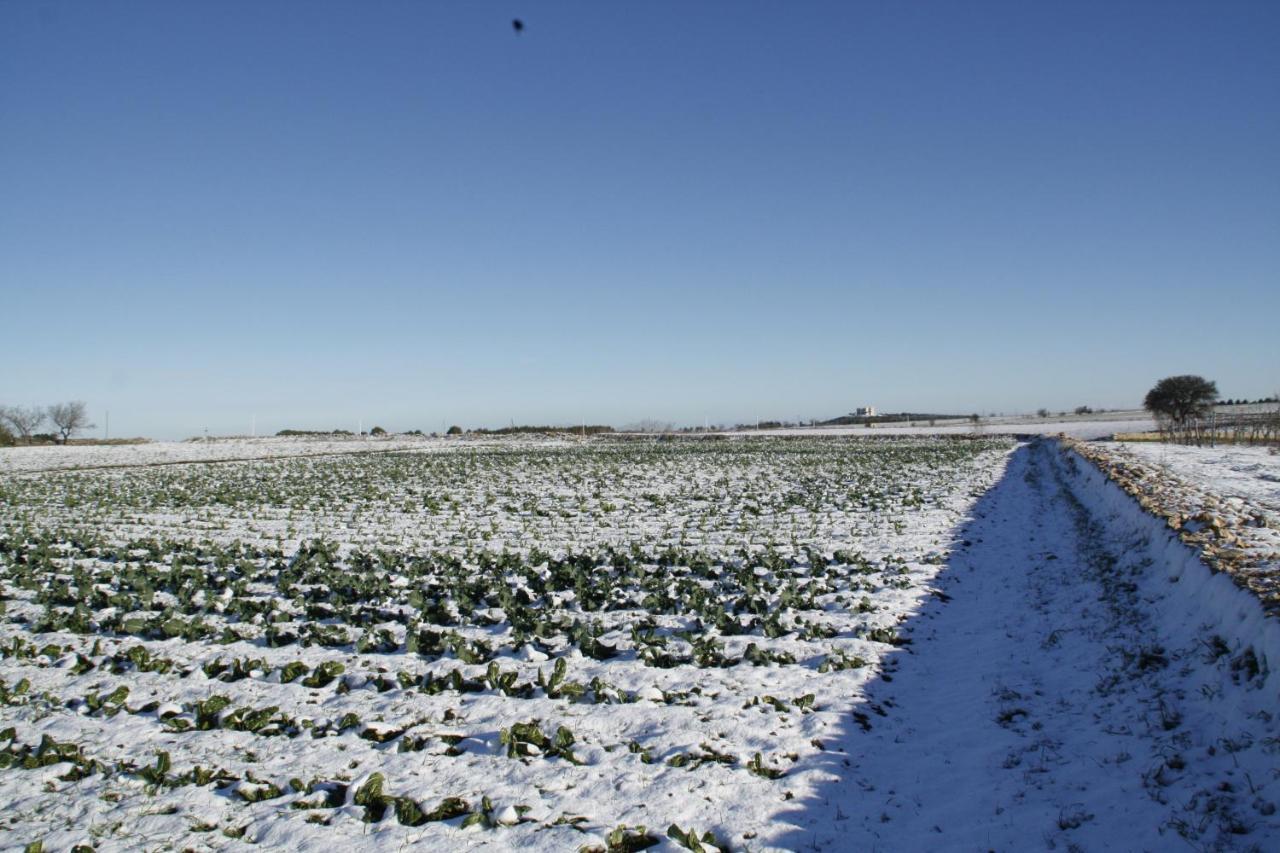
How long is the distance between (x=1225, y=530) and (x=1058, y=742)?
729cm

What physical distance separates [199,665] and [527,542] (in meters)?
8.77

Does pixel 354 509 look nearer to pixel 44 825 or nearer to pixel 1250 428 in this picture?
pixel 44 825

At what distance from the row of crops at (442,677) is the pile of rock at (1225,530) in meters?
3.88

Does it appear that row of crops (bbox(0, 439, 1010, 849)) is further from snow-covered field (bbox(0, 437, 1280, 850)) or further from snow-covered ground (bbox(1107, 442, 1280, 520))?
snow-covered ground (bbox(1107, 442, 1280, 520))

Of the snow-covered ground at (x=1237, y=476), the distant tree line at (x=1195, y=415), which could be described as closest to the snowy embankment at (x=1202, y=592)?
the snow-covered ground at (x=1237, y=476)

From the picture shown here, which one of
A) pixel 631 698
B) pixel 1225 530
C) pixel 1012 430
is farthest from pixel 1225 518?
pixel 1012 430

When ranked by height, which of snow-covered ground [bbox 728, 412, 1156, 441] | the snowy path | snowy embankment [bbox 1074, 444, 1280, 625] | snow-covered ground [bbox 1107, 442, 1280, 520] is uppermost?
snow-covered ground [bbox 728, 412, 1156, 441]

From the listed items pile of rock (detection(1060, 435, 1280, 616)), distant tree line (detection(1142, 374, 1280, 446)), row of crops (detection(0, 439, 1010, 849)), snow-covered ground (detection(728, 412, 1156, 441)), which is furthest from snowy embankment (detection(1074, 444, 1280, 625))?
snow-covered ground (detection(728, 412, 1156, 441))

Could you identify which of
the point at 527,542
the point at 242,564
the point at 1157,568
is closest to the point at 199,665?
the point at 242,564

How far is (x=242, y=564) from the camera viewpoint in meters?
14.2

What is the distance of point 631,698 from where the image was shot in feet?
25.1

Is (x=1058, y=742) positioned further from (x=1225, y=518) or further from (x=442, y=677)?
(x=1225, y=518)

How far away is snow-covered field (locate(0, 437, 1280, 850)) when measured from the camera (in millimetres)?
5453

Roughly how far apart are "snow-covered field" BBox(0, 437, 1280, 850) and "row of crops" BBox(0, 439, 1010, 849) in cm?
4
